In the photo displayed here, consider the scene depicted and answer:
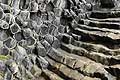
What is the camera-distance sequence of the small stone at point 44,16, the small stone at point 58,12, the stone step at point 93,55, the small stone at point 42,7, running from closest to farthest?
the stone step at point 93,55, the small stone at point 42,7, the small stone at point 44,16, the small stone at point 58,12

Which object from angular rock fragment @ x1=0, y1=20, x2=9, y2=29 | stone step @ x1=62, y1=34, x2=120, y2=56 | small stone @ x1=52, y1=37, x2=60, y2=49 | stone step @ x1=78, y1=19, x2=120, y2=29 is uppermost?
angular rock fragment @ x1=0, y1=20, x2=9, y2=29

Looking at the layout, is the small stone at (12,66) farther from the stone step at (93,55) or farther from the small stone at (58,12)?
the small stone at (58,12)

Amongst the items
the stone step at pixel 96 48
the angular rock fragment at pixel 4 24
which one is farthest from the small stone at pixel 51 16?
the angular rock fragment at pixel 4 24

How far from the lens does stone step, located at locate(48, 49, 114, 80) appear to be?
4226mm

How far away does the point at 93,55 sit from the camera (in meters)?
4.77

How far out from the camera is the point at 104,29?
17.6 feet

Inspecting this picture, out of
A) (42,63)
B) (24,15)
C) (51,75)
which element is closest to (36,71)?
(42,63)

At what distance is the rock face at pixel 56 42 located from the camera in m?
4.54

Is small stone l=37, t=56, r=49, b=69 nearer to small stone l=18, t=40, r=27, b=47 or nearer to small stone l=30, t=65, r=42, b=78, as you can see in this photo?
Result: small stone l=30, t=65, r=42, b=78

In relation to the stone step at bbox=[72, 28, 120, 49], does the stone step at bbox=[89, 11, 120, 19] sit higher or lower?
higher

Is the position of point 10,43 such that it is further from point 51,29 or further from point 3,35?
point 51,29

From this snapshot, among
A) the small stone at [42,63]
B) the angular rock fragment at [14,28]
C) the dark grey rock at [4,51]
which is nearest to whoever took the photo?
the dark grey rock at [4,51]

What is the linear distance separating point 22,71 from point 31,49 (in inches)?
25.2

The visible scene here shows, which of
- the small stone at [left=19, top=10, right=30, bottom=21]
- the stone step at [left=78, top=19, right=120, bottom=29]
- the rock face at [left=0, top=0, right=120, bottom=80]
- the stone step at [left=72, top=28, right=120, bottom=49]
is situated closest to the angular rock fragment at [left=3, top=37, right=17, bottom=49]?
the rock face at [left=0, top=0, right=120, bottom=80]
